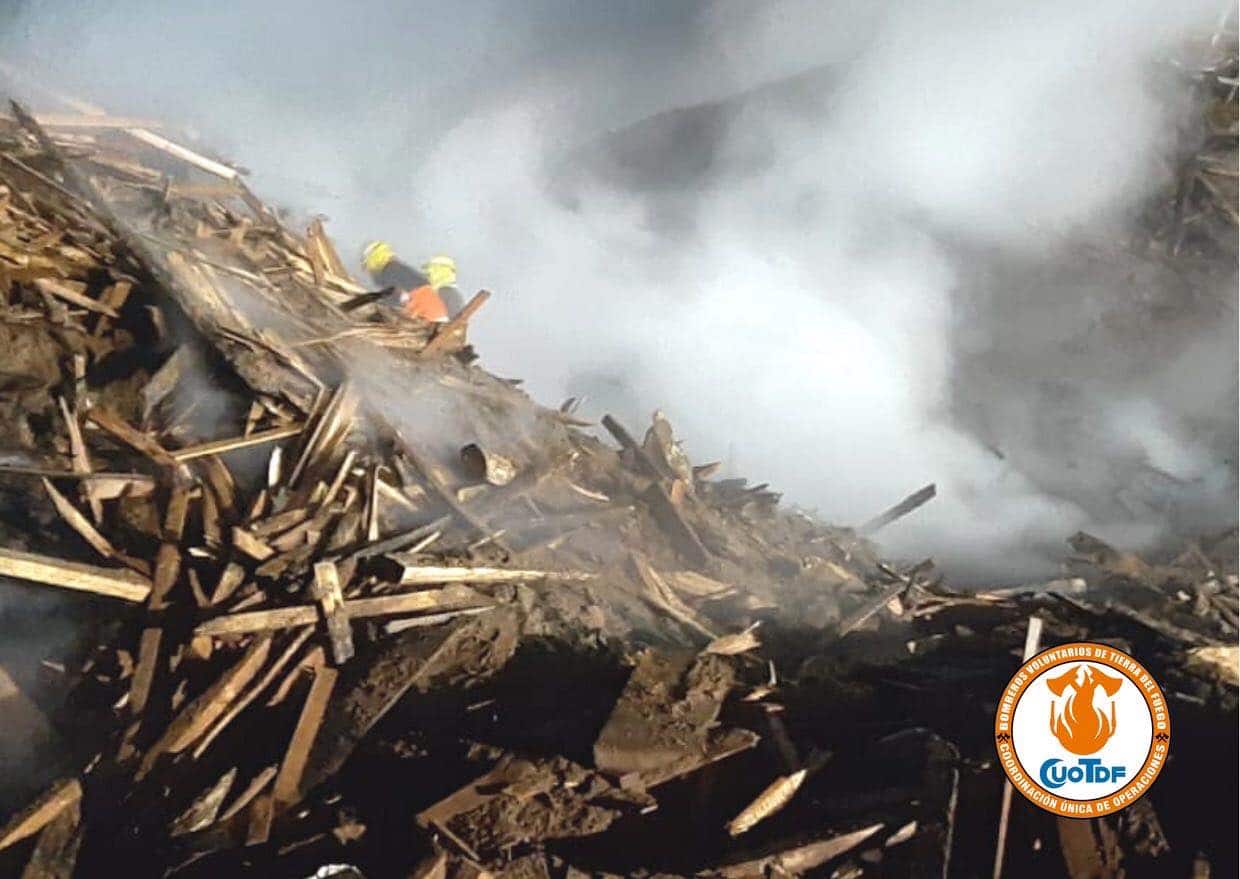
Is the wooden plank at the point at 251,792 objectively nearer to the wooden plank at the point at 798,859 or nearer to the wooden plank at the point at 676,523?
the wooden plank at the point at 798,859

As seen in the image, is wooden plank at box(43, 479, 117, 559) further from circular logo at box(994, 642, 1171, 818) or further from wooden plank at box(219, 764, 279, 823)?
circular logo at box(994, 642, 1171, 818)

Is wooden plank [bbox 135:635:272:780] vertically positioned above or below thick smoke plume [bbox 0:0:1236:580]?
below

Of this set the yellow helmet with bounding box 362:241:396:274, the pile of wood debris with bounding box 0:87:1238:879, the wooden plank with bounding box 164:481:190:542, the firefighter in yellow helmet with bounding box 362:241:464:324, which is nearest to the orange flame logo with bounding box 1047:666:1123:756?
the pile of wood debris with bounding box 0:87:1238:879

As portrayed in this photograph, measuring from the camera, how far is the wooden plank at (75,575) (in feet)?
A: 12.4

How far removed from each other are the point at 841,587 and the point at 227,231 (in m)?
4.31

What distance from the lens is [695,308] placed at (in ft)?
31.6

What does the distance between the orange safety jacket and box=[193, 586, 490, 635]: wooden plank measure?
12.8ft

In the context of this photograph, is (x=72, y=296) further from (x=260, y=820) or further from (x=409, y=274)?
(x=409, y=274)

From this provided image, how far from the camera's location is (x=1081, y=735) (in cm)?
343

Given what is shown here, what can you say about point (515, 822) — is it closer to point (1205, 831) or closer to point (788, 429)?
point (1205, 831)

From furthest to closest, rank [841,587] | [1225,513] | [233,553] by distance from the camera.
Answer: [1225,513] < [841,587] < [233,553]

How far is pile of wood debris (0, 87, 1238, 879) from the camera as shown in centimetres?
324

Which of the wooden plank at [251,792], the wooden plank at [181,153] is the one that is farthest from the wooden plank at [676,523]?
the wooden plank at [181,153]

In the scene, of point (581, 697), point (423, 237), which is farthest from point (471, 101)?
point (581, 697)
